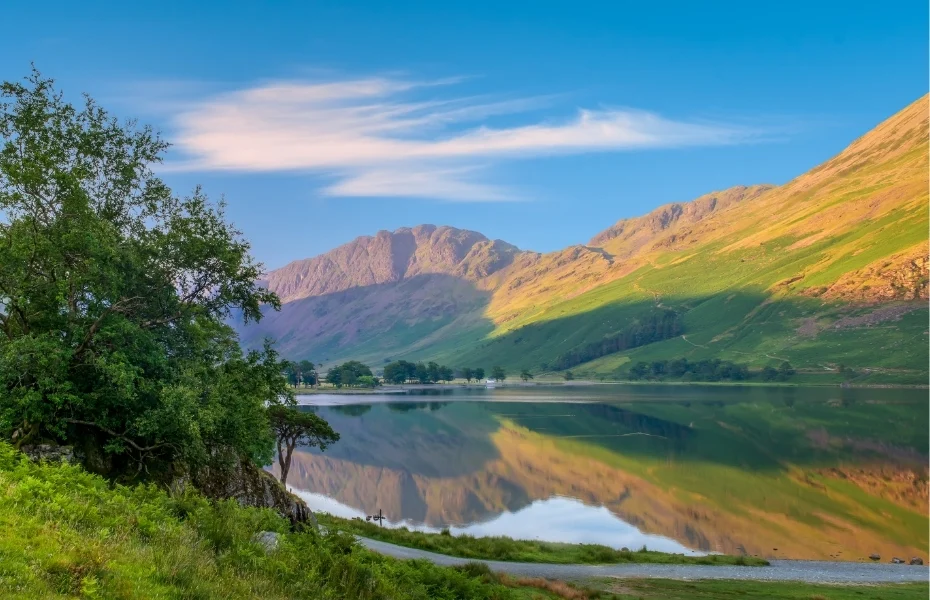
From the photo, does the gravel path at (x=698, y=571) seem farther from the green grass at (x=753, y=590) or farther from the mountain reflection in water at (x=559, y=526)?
the mountain reflection in water at (x=559, y=526)

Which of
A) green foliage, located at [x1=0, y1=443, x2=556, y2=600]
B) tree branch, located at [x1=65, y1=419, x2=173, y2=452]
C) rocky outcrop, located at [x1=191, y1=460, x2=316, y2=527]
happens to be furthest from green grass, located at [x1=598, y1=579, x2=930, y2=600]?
tree branch, located at [x1=65, y1=419, x2=173, y2=452]

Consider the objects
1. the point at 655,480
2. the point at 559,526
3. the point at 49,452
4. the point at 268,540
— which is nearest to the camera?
the point at 268,540

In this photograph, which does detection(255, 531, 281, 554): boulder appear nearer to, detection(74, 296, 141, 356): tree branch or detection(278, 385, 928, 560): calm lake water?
detection(74, 296, 141, 356): tree branch

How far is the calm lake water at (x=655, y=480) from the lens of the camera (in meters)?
69.8

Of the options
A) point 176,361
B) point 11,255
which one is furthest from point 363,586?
point 11,255

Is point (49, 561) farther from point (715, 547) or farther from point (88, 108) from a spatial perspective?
point (715, 547)

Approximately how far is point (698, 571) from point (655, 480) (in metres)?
52.0

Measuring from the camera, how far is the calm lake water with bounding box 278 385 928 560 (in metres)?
69.8

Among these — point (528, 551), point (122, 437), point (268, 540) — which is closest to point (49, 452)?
point (122, 437)

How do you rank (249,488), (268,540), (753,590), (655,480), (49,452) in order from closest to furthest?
(268,540)
(49,452)
(249,488)
(753,590)
(655,480)

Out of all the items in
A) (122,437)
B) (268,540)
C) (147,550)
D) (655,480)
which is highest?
(122,437)

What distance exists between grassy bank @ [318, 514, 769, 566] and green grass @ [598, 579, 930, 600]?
328 inches

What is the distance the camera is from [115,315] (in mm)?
26734

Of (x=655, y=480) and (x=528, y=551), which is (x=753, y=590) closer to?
(x=528, y=551)
